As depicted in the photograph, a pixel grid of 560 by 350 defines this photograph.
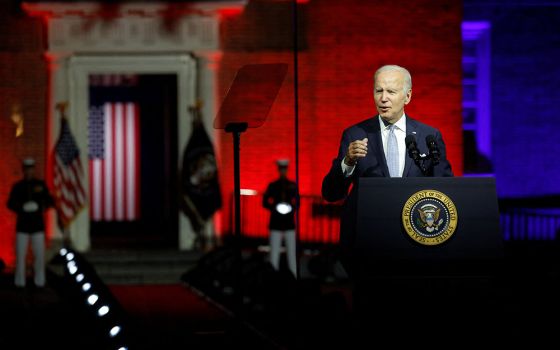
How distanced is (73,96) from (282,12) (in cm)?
337

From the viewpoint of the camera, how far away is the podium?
4.22m

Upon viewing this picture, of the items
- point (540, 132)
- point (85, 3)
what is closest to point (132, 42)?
point (85, 3)

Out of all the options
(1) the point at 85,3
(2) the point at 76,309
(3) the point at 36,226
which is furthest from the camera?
(1) the point at 85,3

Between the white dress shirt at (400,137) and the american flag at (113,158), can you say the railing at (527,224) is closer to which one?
the american flag at (113,158)

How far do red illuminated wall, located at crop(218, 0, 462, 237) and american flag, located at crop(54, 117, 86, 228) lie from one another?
2152mm

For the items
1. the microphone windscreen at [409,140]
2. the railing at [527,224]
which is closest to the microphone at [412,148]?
the microphone windscreen at [409,140]

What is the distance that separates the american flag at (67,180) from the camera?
570 inches

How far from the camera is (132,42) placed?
14.9m

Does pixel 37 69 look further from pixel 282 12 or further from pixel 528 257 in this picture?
pixel 528 257

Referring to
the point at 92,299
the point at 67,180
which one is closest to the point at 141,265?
the point at 67,180

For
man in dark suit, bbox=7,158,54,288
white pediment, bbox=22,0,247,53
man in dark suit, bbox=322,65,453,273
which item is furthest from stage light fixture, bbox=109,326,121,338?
white pediment, bbox=22,0,247,53

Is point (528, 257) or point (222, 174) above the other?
point (222, 174)

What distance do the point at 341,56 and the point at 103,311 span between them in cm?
900

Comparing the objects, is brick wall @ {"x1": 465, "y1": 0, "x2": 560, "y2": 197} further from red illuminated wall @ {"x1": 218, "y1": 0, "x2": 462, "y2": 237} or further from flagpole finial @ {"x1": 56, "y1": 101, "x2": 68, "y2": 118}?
flagpole finial @ {"x1": 56, "y1": 101, "x2": 68, "y2": 118}
